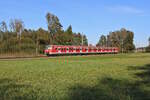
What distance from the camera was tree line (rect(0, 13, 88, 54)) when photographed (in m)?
49.1

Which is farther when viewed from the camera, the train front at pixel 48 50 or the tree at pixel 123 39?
the tree at pixel 123 39

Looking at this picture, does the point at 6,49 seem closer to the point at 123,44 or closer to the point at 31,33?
the point at 31,33

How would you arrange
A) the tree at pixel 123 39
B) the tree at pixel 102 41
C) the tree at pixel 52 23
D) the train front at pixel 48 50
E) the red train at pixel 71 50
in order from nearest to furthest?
the train front at pixel 48 50 → the red train at pixel 71 50 → the tree at pixel 52 23 → the tree at pixel 123 39 → the tree at pixel 102 41

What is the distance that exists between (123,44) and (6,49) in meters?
71.3

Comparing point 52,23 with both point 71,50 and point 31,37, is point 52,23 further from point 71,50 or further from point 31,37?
point 71,50

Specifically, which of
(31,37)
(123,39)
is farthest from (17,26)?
(123,39)

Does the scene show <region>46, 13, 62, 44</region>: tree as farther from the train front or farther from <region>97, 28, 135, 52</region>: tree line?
<region>97, 28, 135, 52</region>: tree line

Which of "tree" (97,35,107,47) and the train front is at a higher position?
"tree" (97,35,107,47)

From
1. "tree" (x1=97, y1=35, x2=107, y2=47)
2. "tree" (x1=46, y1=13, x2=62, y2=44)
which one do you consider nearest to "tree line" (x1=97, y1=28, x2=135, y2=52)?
"tree" (x1=97, y1=35, x2=107, y2=47)

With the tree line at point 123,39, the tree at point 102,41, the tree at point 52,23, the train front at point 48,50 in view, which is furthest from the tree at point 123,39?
the train front at point 48,50

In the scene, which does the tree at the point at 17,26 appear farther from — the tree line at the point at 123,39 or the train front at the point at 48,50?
the tree line at the point at 123,39

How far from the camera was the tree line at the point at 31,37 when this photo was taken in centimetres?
4909

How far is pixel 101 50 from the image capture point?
64.8 metres

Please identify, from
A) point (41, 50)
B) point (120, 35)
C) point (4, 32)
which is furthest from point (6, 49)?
point (120, 35)
